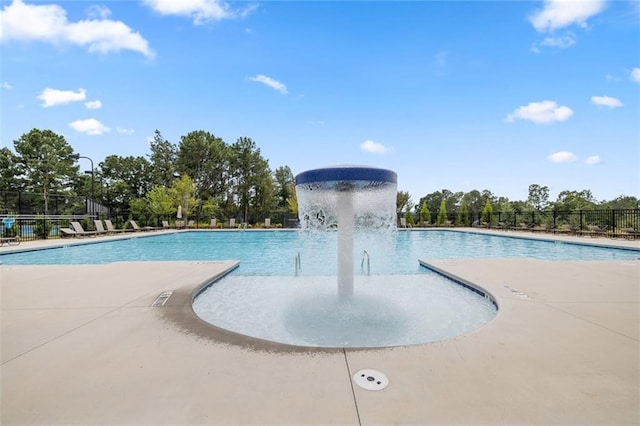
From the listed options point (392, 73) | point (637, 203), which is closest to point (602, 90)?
point (392, 73)

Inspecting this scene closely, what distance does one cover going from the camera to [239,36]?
10.5 metres

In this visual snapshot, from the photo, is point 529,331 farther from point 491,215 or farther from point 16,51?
point 491,215

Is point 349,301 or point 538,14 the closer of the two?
point 349,301

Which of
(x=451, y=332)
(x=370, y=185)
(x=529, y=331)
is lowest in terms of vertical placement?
(x=451, y=332)

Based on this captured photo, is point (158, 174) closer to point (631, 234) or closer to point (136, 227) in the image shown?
point (136, 227)

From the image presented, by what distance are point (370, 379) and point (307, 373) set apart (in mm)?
437

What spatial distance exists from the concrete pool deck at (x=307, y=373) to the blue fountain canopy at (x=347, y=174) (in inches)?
84.9

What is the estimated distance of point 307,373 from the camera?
2.12m

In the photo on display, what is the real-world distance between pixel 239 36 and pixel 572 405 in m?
12.2

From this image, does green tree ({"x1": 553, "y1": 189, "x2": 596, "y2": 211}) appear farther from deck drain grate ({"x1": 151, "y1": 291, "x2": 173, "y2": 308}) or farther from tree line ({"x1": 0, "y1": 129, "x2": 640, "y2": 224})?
deck drain grate ({"x1": 151, "y1": 291, "x2": 173, "y2": 308})

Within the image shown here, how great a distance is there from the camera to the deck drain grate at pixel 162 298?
12.9ft

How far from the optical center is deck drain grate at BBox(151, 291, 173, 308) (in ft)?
12.9

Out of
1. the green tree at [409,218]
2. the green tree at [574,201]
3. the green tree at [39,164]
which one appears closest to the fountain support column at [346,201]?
the green tree at [409,218]

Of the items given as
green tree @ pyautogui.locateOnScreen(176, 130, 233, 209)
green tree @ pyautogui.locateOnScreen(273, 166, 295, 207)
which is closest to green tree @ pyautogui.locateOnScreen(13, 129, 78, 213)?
green tree @ pyautogui.locateOnScreen(176, 130, 233, 209)
